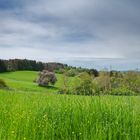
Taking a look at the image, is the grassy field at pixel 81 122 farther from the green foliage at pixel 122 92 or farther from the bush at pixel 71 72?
the bush at pixel 71 72

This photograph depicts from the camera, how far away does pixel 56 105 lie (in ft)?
34.7

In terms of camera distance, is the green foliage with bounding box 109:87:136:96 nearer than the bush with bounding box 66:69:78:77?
Yes

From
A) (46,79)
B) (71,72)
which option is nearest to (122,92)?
(71,72)

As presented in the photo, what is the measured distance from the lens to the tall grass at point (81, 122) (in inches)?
312

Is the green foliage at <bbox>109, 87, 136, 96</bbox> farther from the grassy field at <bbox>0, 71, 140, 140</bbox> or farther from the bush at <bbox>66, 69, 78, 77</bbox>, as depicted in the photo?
the bush at <bbox>66, 69, 78, 77</bbox>

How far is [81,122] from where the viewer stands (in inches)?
340

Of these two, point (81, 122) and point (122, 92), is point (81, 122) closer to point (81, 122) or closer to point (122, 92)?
point (81, 122)

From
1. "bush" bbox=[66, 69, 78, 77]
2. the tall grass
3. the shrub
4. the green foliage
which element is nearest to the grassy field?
the tall grass

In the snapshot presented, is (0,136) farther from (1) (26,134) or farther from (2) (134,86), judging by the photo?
(2) (134,86)

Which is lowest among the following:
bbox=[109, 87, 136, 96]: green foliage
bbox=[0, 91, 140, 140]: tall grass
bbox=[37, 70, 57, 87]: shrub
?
bbox=[37, 70, 57, 87]: shrub

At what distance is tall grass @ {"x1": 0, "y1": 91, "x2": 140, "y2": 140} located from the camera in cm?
792

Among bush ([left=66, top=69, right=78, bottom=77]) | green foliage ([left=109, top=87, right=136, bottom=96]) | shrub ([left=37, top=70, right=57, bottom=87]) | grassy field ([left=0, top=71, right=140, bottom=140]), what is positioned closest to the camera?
grassy field ([left=0, top=71, right=140, bottom=140])

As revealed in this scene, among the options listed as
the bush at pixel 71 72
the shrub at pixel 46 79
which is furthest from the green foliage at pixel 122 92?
the shrub at pixel 46 79

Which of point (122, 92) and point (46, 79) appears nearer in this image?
point (122, 92)
